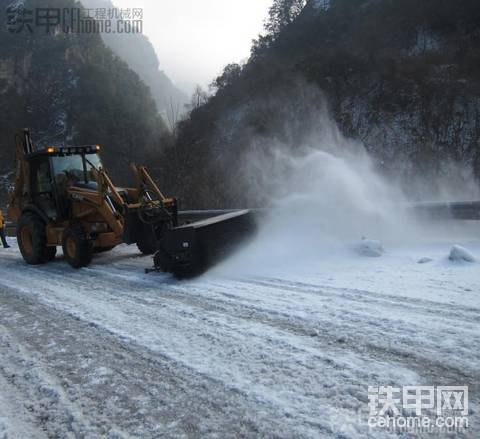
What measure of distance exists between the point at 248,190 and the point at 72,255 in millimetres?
11728

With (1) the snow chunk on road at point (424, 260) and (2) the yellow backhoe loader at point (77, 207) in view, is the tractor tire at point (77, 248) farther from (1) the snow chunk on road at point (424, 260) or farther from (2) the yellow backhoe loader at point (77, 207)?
(1) the snow chunk on road at point (424, 260)

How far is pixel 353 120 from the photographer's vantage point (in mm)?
21109

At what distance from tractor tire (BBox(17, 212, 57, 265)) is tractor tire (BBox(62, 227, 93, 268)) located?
95 cm

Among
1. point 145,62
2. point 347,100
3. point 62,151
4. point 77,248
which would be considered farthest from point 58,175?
point 145,62

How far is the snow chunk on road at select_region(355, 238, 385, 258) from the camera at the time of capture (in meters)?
6.24

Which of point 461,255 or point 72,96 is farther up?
point 72,96

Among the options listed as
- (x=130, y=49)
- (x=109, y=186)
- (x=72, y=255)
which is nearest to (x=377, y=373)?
(x=109, y=186)

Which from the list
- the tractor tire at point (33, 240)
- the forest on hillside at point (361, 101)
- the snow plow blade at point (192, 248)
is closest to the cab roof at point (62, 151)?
the tractor tire at point (33, 240)

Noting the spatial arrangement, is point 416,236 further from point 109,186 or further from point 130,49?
point 130,49

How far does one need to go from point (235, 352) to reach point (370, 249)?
12.4 feet

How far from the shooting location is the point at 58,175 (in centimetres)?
765

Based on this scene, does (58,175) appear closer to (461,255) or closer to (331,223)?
(331,223)

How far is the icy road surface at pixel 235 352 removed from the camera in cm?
237

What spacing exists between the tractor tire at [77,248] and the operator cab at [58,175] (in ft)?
2.68
